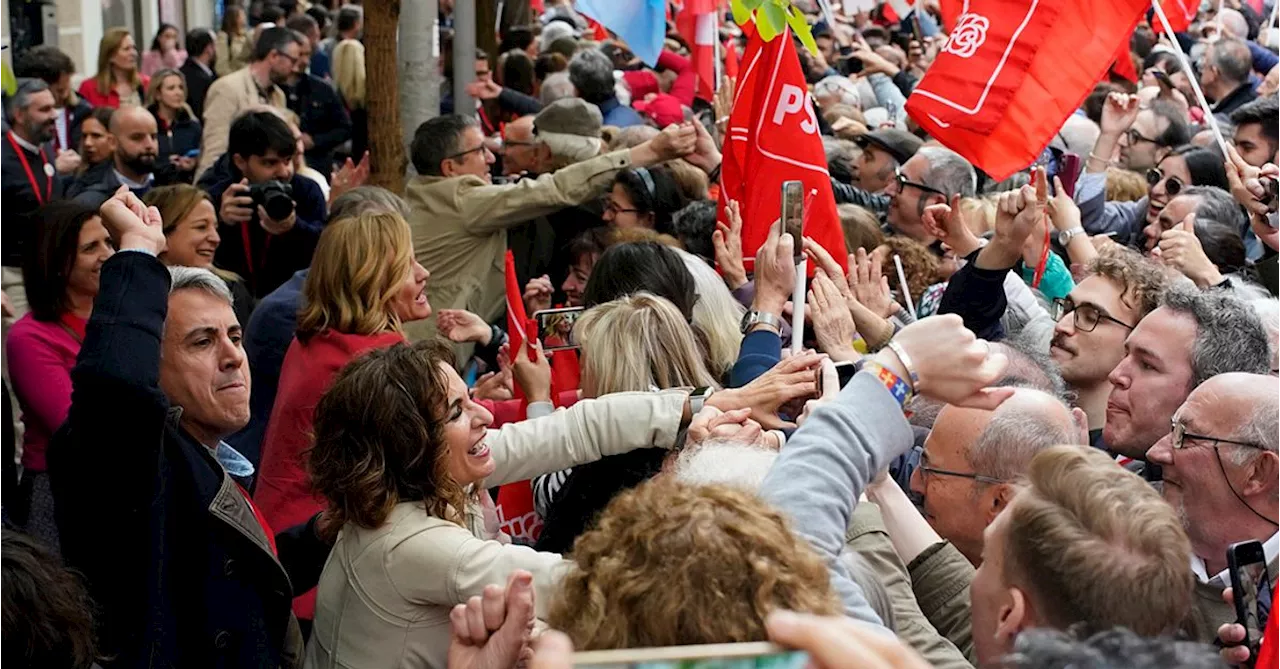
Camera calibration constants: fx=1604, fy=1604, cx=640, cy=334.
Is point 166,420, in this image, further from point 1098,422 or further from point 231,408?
point 1098,422

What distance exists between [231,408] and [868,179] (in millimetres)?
5412

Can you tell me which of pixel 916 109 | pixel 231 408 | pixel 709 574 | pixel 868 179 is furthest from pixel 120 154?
pixel 709 574

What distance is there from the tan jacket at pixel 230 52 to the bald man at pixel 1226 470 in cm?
1319

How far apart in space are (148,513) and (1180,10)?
727cm

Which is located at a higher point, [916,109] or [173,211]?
[916,109]

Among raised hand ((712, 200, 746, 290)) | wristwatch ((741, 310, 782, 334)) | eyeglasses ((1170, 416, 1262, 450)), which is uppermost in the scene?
eyeglasses ((1170, 416, 1262, 450))

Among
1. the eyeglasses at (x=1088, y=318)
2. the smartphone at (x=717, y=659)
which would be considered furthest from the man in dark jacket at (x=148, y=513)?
the eyeglasses at (x=1088, y=318)

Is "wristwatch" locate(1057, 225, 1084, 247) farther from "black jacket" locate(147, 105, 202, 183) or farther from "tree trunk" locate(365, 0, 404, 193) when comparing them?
"black jacket" locate(147, 105, 202, 183)

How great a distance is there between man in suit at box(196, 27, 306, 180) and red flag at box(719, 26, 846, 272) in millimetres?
5530

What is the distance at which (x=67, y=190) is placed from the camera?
8945mm

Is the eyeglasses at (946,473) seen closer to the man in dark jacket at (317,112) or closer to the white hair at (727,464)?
the white hair at (727,464)

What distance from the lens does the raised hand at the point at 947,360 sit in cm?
261

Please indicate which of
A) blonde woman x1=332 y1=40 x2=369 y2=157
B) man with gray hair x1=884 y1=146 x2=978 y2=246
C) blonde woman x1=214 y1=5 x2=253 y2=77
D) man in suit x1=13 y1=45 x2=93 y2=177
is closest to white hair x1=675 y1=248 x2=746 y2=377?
man with gray hair x1=884 y1=146 x2=978 y2=246

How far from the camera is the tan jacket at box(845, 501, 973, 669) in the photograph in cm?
281
